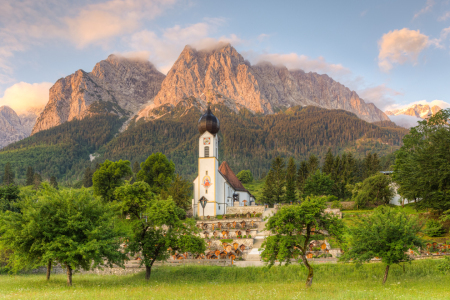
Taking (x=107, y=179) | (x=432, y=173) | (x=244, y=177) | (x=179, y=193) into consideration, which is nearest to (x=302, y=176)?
(x=179, y=193)

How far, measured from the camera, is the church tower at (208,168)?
54406 millimetres

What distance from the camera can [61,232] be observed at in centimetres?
2128

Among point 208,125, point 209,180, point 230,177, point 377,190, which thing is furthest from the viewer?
point 230,177

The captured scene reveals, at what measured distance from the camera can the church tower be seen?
5441cm

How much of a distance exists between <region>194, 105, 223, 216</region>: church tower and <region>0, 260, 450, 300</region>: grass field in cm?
2554

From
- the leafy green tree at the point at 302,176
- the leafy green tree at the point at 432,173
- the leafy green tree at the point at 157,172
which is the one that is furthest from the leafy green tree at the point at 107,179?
the leafy green tree at the point at 432,173

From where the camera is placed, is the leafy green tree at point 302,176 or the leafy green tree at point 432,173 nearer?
the leafy green tree at point 432,173

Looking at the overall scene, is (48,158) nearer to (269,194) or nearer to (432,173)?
(269,194)

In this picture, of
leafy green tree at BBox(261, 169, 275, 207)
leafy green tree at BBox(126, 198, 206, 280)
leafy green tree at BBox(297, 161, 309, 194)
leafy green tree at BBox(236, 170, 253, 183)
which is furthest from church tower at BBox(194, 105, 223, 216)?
leafy green tree at BBox(236, 170, 253, 183)

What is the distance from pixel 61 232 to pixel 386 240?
19.7 meters

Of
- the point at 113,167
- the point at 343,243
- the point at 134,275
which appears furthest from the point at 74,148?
the point at 343,243

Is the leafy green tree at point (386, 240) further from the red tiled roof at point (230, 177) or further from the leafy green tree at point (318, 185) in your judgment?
the red tiled roof at point (230, 177)

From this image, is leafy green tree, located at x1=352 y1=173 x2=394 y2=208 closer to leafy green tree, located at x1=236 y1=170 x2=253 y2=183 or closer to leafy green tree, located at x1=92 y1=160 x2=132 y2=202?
leafy green tree, located at x1=92 y1=160 x2=132 y2=202

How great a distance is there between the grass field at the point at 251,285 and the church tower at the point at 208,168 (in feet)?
83.8
